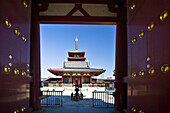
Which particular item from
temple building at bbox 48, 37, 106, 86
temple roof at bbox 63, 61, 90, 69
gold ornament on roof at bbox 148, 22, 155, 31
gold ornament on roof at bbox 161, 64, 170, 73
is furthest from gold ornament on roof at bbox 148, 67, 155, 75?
temple roof at bbox 63, 61, 90, 69

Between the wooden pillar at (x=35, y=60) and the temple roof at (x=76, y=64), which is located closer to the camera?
the wooden pillar at (x=35, y=60)

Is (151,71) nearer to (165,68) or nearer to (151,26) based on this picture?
(165,68)

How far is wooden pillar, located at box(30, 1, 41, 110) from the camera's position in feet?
16.3

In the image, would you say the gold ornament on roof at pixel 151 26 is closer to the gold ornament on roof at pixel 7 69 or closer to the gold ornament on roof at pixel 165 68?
the gold ornament on roof at pixel 165 68

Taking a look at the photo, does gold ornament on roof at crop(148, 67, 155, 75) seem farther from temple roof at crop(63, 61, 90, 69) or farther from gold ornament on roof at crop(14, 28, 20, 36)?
temple roof at crop(63, 61, 90, 69)

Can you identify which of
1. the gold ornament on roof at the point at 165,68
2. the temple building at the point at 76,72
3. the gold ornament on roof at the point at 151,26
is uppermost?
the gold ornament on roof at the point at 151,26

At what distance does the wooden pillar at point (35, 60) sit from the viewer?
16.3 ft

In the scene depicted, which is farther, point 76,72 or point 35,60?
point 76,72

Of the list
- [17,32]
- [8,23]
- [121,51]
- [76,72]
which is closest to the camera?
[8,23]

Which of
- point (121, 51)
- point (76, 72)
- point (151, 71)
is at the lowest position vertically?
point (76, 72)

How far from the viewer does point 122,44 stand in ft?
16.9

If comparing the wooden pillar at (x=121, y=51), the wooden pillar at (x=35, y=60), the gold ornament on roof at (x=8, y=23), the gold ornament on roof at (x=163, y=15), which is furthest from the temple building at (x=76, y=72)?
the gold ornament on roof at (x=163, y=15)

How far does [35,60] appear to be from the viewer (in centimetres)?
515

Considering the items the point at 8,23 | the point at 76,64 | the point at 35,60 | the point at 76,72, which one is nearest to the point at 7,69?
the point at 8,23
